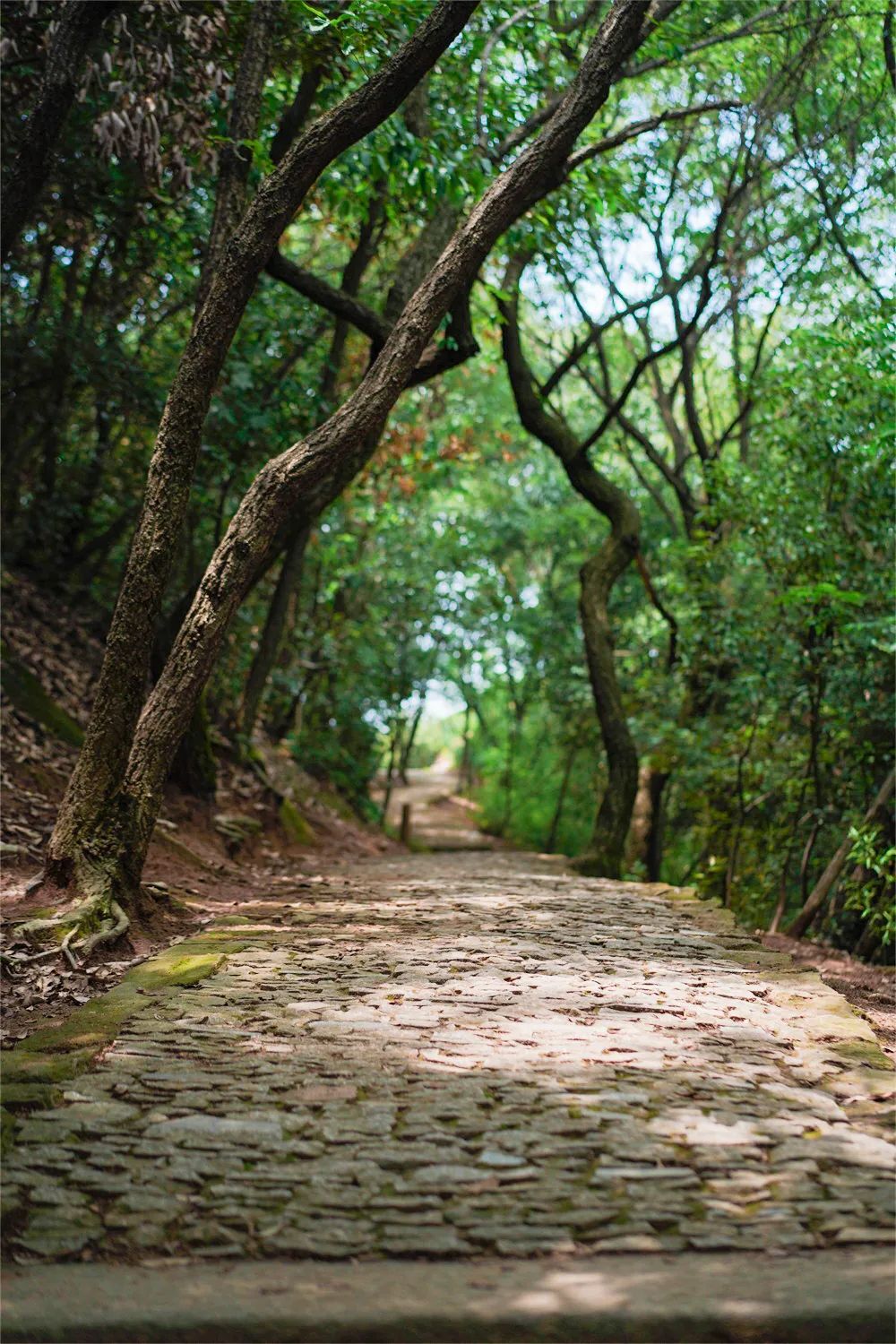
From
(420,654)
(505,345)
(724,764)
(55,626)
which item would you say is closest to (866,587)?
(724,764)

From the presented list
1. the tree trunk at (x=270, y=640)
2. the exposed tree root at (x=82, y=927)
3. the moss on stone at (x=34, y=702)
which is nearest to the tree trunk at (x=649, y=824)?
A: the tree trunk at (x=270, y=640)

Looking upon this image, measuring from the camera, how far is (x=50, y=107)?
6871 millimetres

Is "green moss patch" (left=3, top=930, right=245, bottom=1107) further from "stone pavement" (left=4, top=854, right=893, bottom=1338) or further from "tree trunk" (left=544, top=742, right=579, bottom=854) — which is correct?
"tree trunk" (left=544, top=742, right=579, bottom=854)

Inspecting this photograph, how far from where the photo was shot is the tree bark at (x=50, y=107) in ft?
22.6

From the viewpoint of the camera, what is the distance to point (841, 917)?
1005cm

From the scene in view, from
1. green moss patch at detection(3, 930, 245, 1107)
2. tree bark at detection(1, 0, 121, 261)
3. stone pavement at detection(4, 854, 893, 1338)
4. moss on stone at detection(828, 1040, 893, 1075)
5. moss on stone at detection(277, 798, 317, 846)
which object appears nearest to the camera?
stone pavement at detection(4, 854, 893, 1338)

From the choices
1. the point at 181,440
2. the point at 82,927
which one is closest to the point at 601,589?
the point at 181,440

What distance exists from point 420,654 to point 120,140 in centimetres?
1106

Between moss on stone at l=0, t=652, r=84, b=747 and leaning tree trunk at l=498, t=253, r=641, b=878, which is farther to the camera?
leaning tree trunk at l=498, t=253, r=641, b=878

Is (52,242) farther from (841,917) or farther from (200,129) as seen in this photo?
(841,917)

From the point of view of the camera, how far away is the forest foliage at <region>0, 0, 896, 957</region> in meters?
8.80

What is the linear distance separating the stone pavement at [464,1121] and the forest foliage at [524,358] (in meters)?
2.99

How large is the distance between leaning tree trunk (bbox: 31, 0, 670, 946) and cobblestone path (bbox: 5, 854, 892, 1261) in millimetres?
1066

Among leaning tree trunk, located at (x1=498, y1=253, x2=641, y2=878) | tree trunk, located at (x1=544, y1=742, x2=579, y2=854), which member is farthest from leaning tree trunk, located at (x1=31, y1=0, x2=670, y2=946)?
tree trunk, located at (x1=544, y1=742, x2=579, y2=854)
